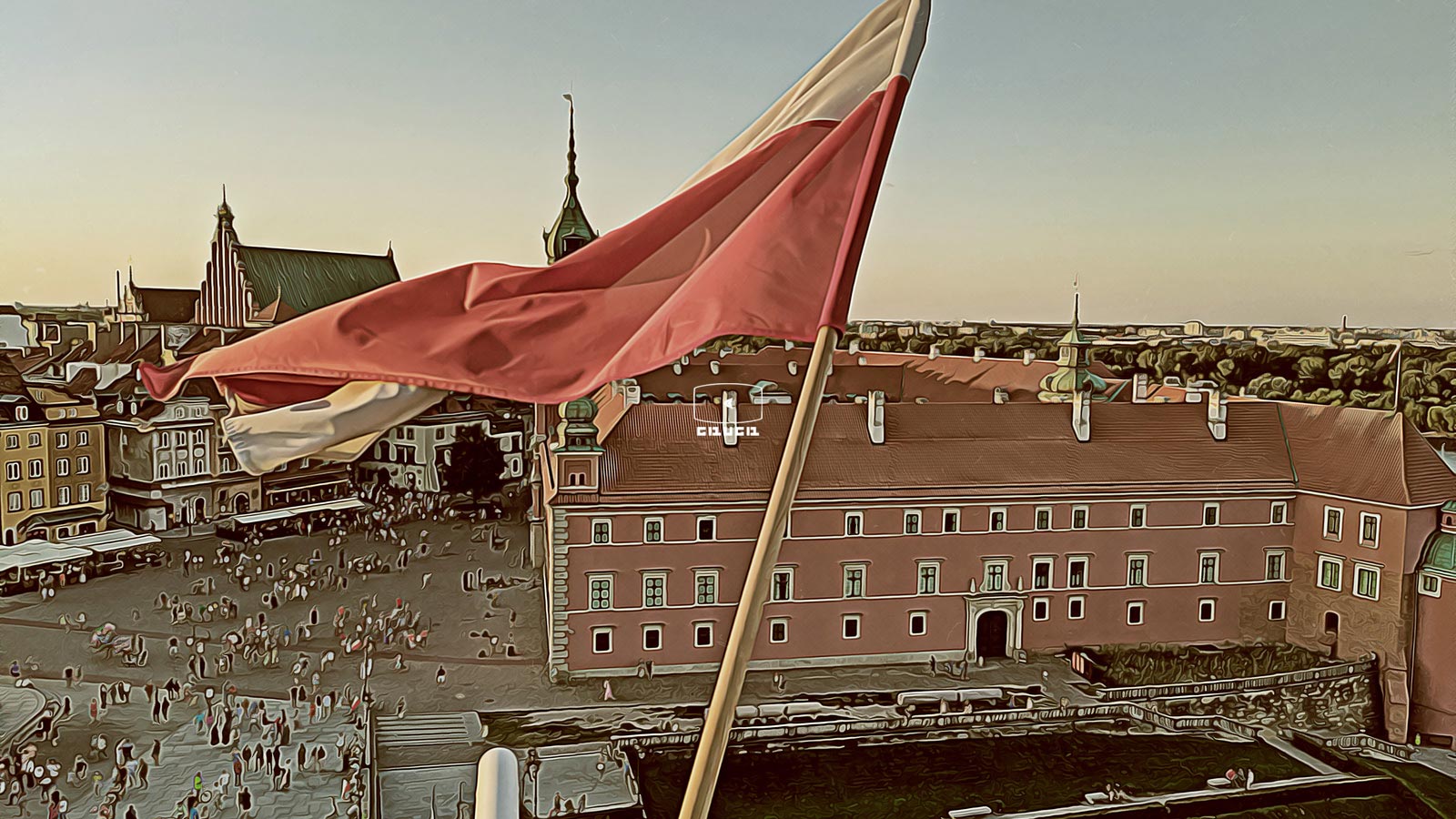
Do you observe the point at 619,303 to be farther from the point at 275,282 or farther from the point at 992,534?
the point at 275,282

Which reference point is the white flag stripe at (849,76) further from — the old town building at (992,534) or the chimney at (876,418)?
the chimney at (876,418)

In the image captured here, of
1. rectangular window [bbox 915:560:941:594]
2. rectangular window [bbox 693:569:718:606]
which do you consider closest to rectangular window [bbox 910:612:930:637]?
rectangular window [bbox 915:560:941:594]

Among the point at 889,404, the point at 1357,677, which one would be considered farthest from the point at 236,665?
the point at 1357,677

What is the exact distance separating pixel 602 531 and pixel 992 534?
2775 mm

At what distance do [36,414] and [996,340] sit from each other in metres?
8.62

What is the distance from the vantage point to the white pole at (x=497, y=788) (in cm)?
76

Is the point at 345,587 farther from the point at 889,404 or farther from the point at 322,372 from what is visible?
the point at 322,372

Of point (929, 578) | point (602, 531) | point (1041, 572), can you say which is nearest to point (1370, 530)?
point (1041, 572)

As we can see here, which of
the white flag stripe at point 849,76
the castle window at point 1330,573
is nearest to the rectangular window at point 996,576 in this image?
the castle window at point 1330,573

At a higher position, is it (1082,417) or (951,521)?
(1082,417)

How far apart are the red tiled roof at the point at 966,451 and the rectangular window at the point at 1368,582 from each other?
2.48ft

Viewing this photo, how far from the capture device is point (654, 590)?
22.6 feet

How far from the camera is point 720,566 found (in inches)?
272

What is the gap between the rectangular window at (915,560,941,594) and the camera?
7082mm
